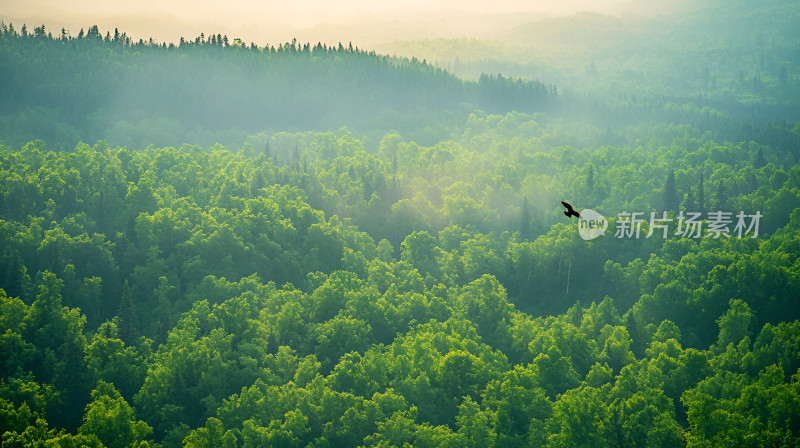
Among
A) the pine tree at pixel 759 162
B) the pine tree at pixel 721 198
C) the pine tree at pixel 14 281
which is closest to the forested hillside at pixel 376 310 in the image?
the pine tree at pixel 14 281

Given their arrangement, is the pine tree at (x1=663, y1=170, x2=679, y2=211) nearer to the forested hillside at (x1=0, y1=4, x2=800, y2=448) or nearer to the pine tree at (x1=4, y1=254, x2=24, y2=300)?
the forested hillside at (x1=0, y1=4, x2=800, y2=448)

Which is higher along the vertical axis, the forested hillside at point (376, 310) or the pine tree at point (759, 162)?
the pine tree at point (759, 162)

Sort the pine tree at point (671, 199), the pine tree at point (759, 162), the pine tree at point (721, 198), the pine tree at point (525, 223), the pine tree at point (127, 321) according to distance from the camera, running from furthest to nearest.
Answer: the pine tree at point (759, 162), the pine tree at point (671, 199), the pine tree at point (721, 198), the pine tree at point (525, 223), the pine tree at point (127, 321)

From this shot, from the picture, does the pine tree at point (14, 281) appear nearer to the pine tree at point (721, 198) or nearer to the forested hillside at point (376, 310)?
the forested hillside at point (376, 310)

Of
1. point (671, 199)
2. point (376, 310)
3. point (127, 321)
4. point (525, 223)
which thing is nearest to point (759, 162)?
point (671, 199)

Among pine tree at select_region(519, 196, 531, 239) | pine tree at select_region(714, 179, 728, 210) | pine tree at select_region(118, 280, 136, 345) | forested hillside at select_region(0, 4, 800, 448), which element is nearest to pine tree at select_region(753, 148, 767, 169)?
forested hillside at select_region(0, 4, 800, 448)

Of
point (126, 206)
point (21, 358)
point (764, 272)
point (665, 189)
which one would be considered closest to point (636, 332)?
point (764, 272)

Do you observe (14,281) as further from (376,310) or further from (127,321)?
(376,310)

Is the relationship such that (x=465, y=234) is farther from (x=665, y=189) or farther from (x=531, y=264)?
(x=665, y=189)
